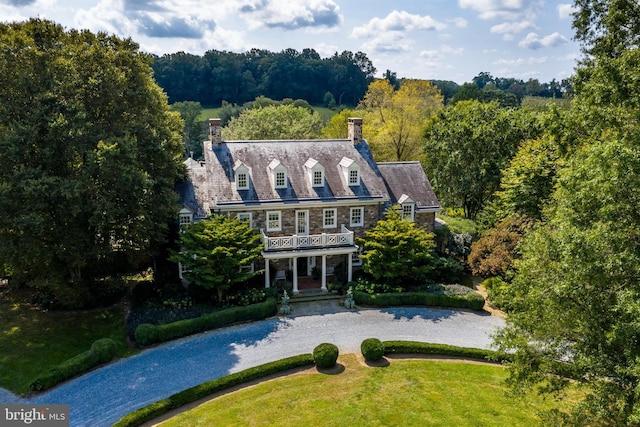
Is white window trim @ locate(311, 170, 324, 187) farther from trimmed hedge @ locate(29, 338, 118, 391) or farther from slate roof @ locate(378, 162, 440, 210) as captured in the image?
trimmed hedge @ locate(29, 338, 118, 391)

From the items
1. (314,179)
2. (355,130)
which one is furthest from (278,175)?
(355,130)

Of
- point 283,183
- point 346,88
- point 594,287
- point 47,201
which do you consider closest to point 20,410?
point 47,201

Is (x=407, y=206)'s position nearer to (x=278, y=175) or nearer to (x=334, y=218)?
(x=334, y=218)

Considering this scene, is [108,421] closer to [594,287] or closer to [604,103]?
[594,287]

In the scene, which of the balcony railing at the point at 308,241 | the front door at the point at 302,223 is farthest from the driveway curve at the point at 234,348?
the front door at the point at 302,223

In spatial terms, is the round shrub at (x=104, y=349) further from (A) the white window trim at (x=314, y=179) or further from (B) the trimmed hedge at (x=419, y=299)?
(A) the white window trim at (x=314, y=179)
